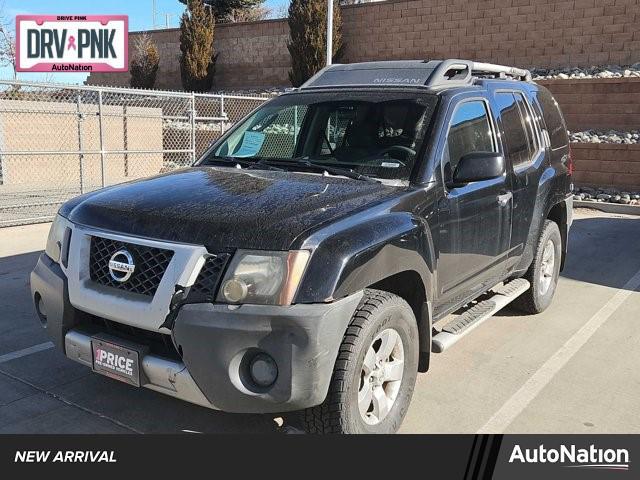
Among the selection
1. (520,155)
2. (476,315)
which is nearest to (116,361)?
(476,315)

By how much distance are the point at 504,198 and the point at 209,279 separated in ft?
8.23

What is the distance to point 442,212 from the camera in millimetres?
3676

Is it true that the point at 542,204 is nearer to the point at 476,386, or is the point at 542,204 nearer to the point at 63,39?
the point at 476,386

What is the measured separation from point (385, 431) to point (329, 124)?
7.13ft

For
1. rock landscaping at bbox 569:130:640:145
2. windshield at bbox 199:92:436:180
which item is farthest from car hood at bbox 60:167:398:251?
rock landscaping at bbox 569:130:640:145

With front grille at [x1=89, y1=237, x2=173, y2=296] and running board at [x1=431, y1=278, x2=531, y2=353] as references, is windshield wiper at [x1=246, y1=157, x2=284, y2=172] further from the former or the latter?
running board at [x1=431, y1=278, x2=531, y2=353]

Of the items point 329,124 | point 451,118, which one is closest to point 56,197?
point 329,124

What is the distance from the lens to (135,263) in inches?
114

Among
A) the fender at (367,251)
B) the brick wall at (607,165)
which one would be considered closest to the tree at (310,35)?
the brick wall at (607,165)

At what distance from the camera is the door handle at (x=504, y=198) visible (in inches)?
171

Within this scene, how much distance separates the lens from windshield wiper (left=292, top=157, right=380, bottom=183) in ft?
12.1

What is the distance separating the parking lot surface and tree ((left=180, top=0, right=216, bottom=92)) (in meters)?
24.3

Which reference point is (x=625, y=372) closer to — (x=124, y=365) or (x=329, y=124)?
(x=329, y=124)

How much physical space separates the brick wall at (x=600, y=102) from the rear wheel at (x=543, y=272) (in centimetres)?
1065
